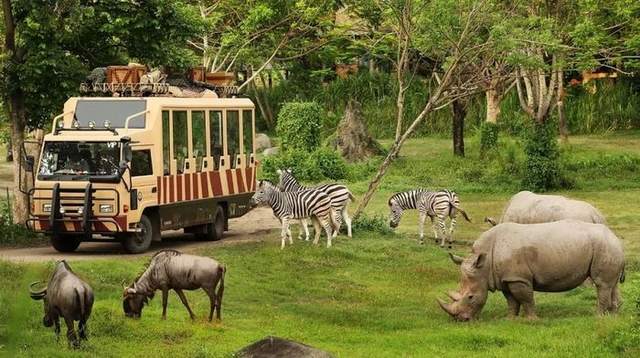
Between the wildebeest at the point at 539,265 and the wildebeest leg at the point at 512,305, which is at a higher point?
the wildebeest at the point at 539,265

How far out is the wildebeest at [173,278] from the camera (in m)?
12.9

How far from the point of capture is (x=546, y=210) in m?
18.1

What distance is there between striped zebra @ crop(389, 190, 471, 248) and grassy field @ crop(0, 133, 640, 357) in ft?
1.67

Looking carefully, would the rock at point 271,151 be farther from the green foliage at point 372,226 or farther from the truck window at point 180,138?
Answer: the truck window at point 180,138

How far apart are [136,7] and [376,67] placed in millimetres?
29872

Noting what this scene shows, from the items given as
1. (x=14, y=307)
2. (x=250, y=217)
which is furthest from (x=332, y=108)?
(x=14, y=307)

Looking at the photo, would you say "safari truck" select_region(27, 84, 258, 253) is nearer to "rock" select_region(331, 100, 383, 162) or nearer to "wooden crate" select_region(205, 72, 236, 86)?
"wooden crate" select_region(205, 72, 236, 86)

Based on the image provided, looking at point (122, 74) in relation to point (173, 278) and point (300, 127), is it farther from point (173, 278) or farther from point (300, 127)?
point (300, 127)

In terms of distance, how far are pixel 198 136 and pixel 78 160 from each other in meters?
2.99

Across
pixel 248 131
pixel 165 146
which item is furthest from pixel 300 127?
pixel 165 146

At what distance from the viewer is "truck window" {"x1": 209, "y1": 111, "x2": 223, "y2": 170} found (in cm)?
2261


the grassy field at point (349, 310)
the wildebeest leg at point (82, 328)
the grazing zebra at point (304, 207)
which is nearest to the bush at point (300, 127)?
the grassy field at point (349, 310)

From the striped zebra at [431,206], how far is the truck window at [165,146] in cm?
526

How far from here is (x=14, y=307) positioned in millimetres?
2459
